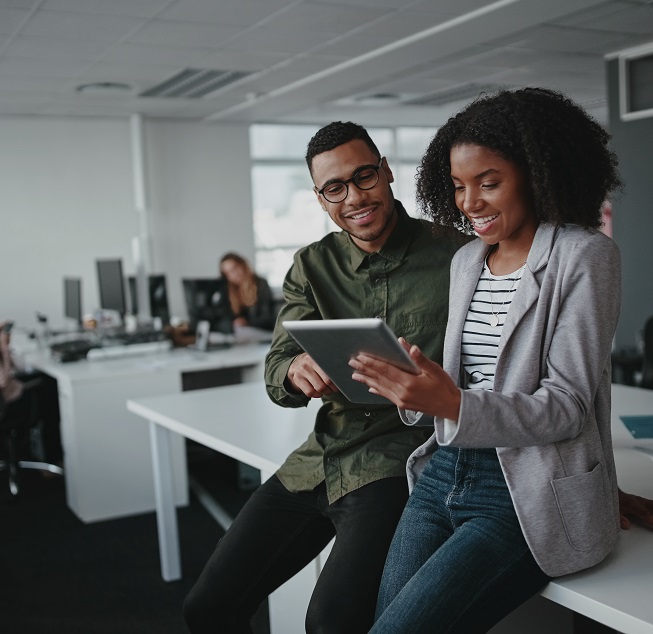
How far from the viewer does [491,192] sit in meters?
1.49

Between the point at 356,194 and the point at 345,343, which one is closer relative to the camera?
the point at 345,343

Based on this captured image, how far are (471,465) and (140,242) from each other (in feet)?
23.4

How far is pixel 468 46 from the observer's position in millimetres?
5449

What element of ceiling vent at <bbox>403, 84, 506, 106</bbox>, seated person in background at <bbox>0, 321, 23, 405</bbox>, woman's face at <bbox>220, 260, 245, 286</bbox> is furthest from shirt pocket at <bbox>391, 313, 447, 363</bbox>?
ceiling vent at <bbox>403, 84, 506, 106</bbox>

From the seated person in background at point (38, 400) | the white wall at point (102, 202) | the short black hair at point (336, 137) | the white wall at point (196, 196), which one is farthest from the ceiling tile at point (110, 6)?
the white wall at point (196, 196)

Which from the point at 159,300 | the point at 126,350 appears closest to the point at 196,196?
the point at 159,300

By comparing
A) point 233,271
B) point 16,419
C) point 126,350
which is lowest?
point 16,419

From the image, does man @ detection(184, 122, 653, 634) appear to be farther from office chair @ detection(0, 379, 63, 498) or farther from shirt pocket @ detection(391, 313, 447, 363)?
office chair @ detection(0, 379, 63, 498)

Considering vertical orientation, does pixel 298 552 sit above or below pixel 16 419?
above

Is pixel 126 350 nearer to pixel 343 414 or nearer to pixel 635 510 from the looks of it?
pixel 343 414

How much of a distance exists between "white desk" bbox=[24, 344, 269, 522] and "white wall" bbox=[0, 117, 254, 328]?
3.68 m

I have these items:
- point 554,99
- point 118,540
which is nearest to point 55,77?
point 118,540

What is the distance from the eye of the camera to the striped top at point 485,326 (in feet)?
5.06

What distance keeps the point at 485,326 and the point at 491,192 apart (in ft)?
0.83
